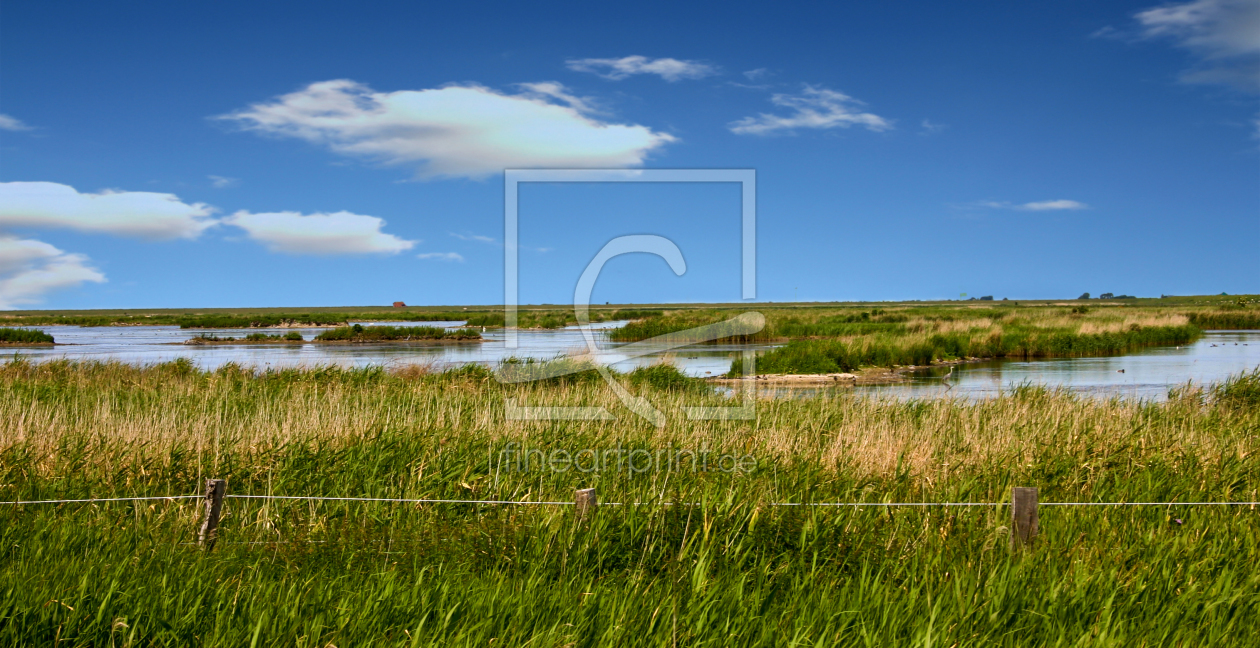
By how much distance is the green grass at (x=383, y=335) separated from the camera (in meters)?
51.8

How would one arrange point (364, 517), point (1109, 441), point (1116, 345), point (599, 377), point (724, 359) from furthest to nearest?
point (1116, 345), point (724, 359), point (599, 377), point (1109, 441), point (364, 517)

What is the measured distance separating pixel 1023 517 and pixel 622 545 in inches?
93.2

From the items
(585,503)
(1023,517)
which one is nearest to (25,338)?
(585,503)

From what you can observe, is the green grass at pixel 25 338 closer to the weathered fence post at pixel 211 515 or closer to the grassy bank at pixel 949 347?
the grassy bank at pixel 949 347

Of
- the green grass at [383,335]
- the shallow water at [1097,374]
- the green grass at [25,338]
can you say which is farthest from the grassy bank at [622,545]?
the green grass at [25,338]

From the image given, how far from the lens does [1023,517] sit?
4.50 meters

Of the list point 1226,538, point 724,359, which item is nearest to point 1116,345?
point 724,359

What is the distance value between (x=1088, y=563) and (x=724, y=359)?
26.5 meters

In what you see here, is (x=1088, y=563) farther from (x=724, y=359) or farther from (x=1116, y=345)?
(x=1116, y=345)

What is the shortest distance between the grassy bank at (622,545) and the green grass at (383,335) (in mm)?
44354

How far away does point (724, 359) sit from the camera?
30922 millimetres

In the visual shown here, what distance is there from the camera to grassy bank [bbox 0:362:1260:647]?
11.8 ft

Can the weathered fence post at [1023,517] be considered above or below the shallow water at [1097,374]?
above

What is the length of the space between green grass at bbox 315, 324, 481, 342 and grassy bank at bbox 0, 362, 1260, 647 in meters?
44.4
